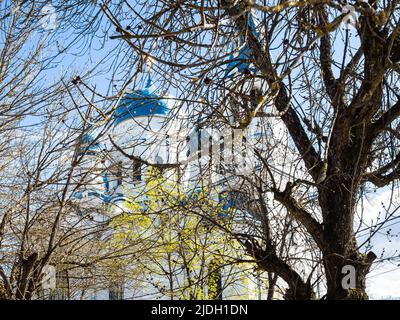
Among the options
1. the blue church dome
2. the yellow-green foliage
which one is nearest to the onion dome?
the blue church dome

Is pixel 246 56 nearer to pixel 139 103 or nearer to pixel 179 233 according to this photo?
pixel 139 103

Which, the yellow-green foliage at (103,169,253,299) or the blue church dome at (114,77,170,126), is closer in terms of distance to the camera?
the blue church dome at (114,77,170,126)

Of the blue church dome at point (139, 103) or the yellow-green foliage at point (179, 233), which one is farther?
the yellow-green foliage at point (179, 233)

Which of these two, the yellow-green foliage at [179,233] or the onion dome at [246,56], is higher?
the onion dome at [246,56]

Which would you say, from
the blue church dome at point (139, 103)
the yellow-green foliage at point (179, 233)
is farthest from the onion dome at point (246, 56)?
the yellow-green foliage at point (179, 233)

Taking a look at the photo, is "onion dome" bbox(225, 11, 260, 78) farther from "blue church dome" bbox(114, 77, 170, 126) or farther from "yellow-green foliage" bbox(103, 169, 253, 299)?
Result: "yellow-green foliage" bbox(103, 169, 253, 299)

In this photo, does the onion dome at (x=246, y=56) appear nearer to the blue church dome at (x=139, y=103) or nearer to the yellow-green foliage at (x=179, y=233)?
the blue church dome at (x=139, y=103)

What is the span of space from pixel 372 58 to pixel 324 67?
0.98 metres

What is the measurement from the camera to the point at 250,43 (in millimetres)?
3885

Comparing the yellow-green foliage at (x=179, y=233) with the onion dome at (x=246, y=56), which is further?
the yellow-green foliage at (x=179, y=233)

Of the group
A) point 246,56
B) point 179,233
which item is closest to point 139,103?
point 246,56
